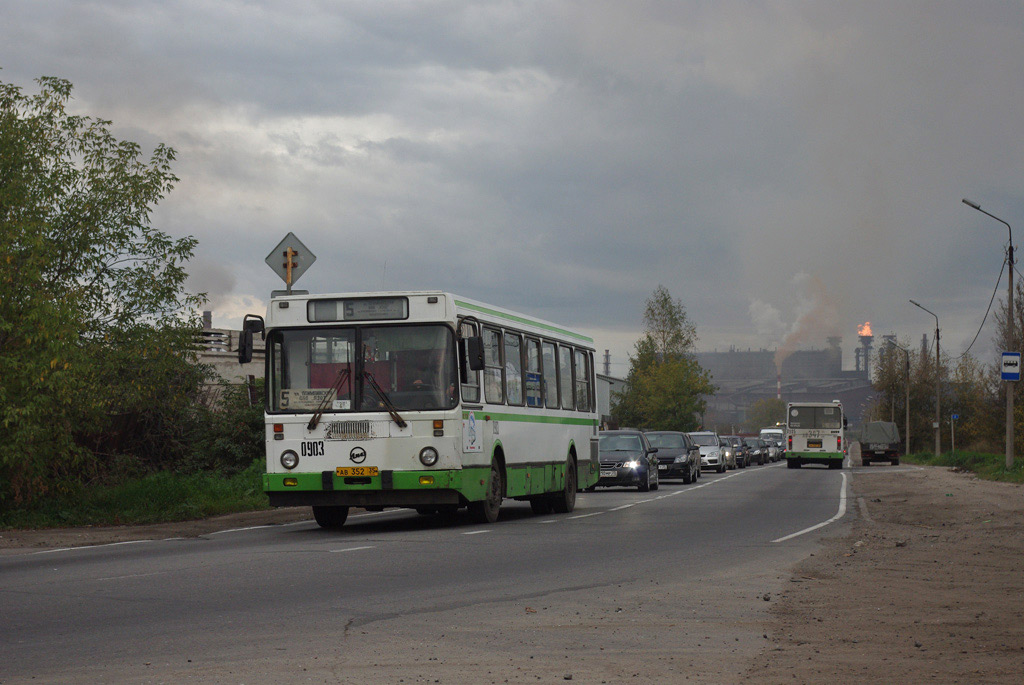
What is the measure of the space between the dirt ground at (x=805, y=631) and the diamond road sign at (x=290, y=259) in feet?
33.3

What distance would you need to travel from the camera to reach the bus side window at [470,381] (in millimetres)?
17172

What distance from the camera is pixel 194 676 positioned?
6852 mm

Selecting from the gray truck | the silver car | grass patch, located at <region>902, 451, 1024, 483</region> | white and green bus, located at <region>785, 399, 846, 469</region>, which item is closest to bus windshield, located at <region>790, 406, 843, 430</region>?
white and green bus, located at <region>785, 399, 846, 469</region>

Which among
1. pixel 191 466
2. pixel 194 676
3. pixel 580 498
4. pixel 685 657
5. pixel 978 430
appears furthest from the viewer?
pixel 978 430

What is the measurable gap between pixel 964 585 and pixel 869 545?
414 cm

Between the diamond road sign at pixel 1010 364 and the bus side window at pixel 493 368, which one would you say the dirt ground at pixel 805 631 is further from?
the diamond road sign at pixel 1010 364

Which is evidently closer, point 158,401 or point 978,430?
point 158,401

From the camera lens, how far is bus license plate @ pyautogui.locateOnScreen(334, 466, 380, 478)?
1667cm

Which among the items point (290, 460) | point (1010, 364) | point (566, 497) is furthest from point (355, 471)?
point (1010, 364)

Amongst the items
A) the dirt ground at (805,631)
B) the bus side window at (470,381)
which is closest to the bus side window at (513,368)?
the bus side window at (470,381)

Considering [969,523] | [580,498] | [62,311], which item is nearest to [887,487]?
[580,498]

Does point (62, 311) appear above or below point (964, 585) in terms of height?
above

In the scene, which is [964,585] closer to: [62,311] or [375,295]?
[375,295]

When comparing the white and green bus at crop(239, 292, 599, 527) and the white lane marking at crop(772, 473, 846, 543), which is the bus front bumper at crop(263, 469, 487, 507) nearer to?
the white and green bus at crop(239, 292, 599, 527)
